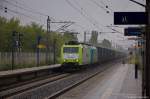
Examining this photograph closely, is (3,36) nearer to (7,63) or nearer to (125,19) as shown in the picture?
(7,63)

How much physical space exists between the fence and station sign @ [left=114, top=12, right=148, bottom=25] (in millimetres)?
21976

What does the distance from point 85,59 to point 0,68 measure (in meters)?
10.1

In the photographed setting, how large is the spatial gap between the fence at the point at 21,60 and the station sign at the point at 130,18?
21976 millimetres

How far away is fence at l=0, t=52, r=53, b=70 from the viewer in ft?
119

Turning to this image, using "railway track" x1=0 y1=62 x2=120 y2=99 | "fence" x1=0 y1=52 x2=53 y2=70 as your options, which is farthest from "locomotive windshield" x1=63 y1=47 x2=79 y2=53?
"railway track" x1=0 y1=62 x2=120 y2=99

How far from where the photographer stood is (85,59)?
136ft

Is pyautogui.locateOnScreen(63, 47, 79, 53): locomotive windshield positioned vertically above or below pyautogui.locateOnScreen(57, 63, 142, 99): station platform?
above

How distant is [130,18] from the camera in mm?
14469

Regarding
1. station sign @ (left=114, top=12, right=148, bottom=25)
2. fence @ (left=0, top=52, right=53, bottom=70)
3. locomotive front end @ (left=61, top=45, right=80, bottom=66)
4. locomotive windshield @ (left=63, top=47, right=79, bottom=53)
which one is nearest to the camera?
station sign @ (left=114, top=12, right=148, bottom=25)

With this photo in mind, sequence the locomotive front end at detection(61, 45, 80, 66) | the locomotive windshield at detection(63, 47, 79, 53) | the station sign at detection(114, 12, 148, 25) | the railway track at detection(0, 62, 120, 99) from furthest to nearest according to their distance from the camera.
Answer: the locomotive windshield at detection(63, 47, 79, 53) → the locomotive front end at detection(61, 45, 80, 66) → the railway track at detection(0, 62, 120, 99) → the station sign at detection(114, 12, 148, 25)

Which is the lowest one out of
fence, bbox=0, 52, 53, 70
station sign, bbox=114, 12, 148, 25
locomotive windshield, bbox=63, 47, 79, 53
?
fence, bbox=0, 52, 53, 70

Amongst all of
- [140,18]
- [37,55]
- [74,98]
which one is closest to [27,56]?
[37,55]

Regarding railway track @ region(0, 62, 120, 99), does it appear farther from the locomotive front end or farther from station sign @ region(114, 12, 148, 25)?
the locomotive front end

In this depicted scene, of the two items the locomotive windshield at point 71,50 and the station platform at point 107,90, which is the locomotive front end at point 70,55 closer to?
the locomotive windshield at point 71,50
